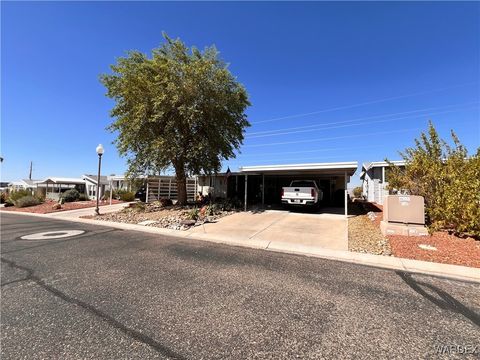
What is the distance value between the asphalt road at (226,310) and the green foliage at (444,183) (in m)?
4.15

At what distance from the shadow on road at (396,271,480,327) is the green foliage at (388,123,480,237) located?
4.45 meters

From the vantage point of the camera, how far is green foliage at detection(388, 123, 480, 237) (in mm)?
7730

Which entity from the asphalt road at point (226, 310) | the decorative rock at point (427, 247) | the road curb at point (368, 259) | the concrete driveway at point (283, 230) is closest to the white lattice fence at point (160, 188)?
the concrete driveway at point (283, 230)

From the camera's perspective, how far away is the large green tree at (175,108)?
14.7 m

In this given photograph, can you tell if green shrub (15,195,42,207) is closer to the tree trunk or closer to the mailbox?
the tree trunk

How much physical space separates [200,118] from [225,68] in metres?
3.75

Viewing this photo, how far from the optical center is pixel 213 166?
1645 centimetres

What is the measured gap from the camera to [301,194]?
1426 centimetres

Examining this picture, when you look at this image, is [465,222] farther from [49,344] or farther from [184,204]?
[184,204]

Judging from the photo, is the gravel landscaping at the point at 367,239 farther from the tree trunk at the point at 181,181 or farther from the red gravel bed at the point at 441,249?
the tree trunk at the point at 181,181

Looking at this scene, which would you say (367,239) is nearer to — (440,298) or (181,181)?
(440,298)

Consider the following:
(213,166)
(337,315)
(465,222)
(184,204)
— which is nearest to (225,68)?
(213,166)

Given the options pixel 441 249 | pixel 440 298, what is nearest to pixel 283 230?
pixel 441 249

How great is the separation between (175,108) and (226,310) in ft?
44.4
